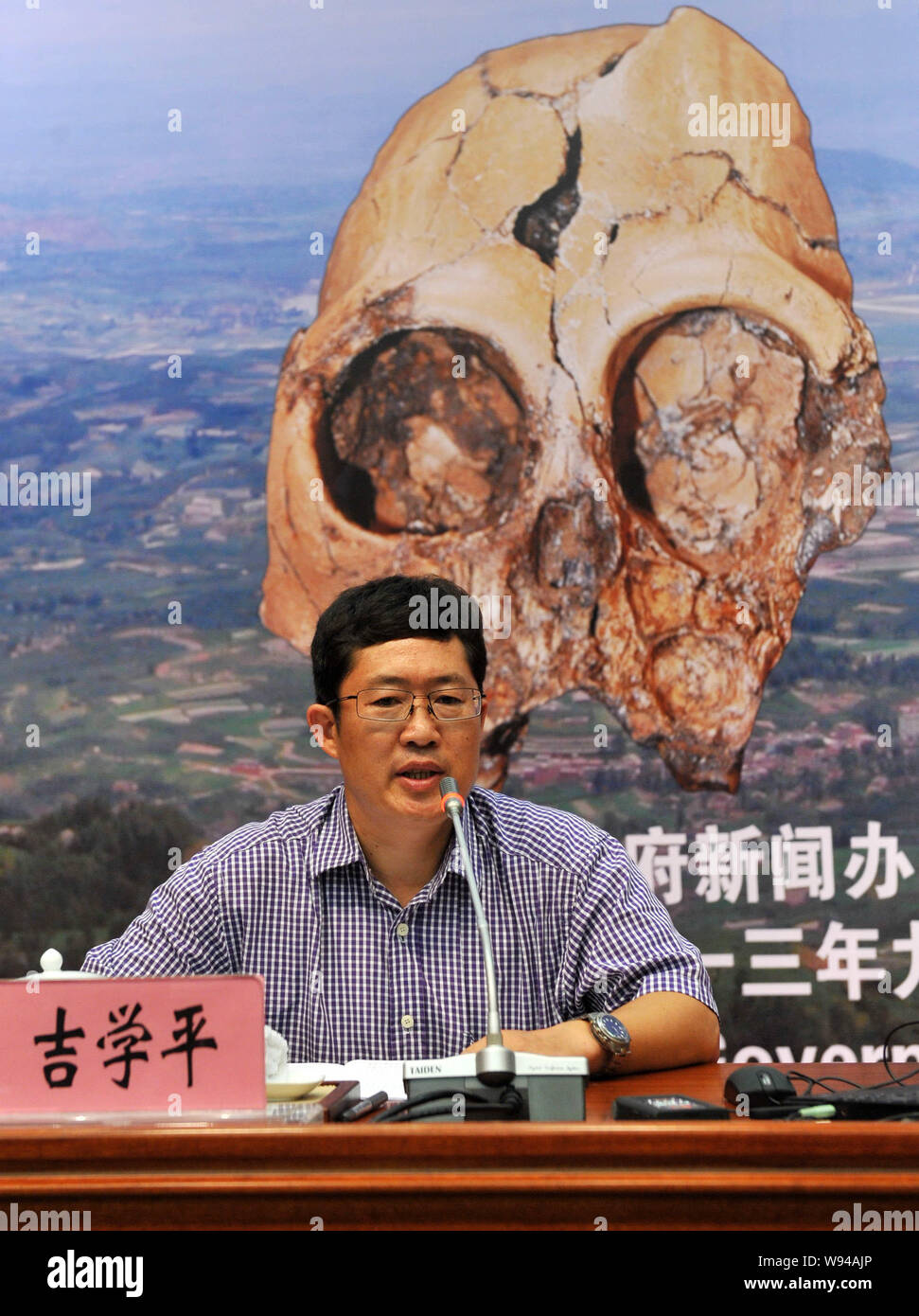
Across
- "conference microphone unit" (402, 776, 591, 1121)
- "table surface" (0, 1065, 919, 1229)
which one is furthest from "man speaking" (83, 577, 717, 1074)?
"table surface" (0, 1065, 919, 1229)

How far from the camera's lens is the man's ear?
1818 mm

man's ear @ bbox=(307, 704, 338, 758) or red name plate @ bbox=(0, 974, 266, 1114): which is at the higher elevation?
man's ear @ bbox=(307, 704, 338, 758)

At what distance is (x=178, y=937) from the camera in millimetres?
1765

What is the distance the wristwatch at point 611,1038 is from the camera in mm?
1515

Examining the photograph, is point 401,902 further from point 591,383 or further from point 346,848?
point 591,383

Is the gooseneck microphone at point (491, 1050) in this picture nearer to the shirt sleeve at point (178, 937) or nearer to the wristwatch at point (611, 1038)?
the wristwatch at point (611, 1038)

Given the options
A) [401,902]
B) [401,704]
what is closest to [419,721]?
[401,704]

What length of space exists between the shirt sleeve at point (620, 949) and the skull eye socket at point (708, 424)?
3.65 ft

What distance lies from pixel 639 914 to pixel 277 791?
1.13m

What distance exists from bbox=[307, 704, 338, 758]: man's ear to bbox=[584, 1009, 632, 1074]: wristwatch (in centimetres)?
52

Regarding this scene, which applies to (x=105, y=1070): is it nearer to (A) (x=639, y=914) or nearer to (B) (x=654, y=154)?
(A) (x=639, y=914)

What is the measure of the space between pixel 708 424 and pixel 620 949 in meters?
1.36

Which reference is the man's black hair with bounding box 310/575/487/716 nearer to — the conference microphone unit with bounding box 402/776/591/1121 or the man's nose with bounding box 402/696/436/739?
the man's nose with bounding box 402/696/436/739

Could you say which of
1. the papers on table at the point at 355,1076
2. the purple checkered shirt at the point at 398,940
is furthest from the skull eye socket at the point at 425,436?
the papers on table at the point at 355,1076
